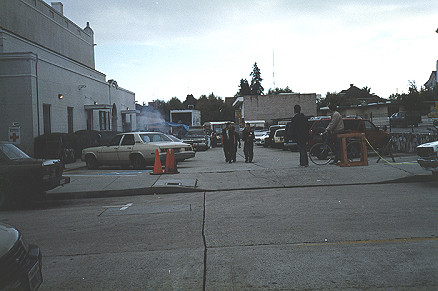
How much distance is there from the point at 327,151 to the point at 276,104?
5071 centimetres

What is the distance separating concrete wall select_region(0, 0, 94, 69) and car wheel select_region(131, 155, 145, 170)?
10.4 metres

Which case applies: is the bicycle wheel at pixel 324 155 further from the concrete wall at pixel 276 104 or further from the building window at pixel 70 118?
the concrete wall at pixel 276 104

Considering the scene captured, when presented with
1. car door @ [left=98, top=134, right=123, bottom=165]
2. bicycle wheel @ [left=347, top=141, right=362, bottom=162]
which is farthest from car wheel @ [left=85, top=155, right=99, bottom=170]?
bicycle wheel @ [left=347, top=141, right=362, bottom=162]

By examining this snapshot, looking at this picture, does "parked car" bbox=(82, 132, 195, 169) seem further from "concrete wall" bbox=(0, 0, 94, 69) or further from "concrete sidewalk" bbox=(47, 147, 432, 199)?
"concrete wall" bbox=(0, 0, 94, 69)

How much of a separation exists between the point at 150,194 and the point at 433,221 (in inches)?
256

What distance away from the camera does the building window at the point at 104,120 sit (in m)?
32.7

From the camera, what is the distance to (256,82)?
111 meters

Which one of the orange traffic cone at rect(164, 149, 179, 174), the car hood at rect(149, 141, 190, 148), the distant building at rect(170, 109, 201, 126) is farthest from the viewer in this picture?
the distant building at rect(170, 109, 201, 126)

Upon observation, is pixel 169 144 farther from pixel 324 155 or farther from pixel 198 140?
pixel 198 140

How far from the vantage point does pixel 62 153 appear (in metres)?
19.0

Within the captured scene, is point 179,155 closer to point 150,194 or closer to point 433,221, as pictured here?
point 150,194

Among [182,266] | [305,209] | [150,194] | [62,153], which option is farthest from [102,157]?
[182,266]

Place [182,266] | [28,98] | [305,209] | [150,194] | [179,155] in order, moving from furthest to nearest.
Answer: [28,98] → [179,155] → [150,194] → [305,209] → [182,266]

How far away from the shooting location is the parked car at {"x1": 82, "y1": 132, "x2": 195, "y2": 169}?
16.6m
